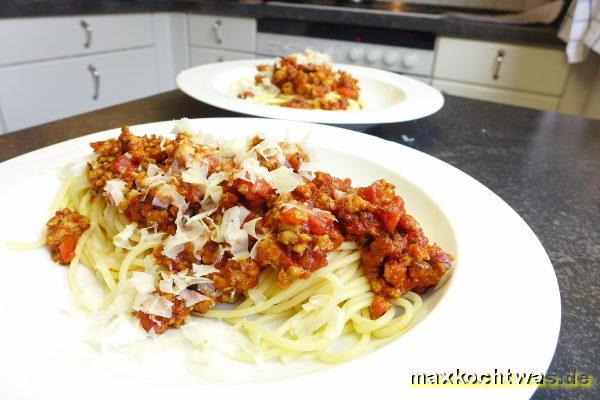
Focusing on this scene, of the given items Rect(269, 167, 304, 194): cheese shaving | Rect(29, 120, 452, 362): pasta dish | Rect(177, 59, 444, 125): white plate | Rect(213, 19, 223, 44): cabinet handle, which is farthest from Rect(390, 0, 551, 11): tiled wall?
Rect(269, 167, 304, 194): cheese shaving

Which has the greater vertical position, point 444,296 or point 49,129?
point 444,296

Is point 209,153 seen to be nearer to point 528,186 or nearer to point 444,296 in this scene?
point 444,296

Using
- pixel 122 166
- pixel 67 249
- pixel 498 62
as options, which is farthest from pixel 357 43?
pixel 67 249

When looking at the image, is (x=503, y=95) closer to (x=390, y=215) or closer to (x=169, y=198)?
(x=390, y=215)

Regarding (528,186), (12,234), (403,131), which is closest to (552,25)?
(403,131)

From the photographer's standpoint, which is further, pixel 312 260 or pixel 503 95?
pixel 503 95

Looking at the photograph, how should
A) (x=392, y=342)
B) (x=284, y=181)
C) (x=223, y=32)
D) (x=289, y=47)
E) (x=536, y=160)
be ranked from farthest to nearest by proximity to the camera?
1. (x=223, y=32)
2. (x=289, y=47)
3. (x=536, y=160)
4. (x=284, y=181)
5. (x=392, y=342)
